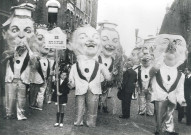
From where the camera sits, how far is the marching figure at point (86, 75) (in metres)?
10.1

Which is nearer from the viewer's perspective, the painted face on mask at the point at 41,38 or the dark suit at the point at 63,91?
the dark suit at the point at 63,91

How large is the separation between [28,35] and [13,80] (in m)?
1.22

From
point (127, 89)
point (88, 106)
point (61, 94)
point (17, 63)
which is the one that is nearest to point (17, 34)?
point (17, 63)

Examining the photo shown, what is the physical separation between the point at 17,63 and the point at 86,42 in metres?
1.87

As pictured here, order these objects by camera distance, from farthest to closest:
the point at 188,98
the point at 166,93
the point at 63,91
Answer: the point at 188,98
the point at 63,91
the point at 166,93

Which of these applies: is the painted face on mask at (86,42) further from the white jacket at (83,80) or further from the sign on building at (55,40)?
the sign on building at (55,40)

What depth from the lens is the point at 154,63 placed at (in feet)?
31.1

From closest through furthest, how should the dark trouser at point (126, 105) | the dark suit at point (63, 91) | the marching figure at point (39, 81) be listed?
the dark suit at point (63, 91), the dark trouser at point (126, 105), the marching figure at point (39, 81)

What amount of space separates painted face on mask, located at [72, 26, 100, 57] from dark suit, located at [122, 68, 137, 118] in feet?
7.65


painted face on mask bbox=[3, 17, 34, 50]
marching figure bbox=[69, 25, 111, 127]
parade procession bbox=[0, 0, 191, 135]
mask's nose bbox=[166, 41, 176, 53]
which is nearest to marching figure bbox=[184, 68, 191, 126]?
parade procession bbox=[0, 0, 191, 135]

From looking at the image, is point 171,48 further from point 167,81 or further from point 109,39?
point 109,39

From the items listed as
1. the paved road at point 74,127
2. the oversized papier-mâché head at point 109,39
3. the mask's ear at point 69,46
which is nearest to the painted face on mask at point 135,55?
the paved road at point 74,127

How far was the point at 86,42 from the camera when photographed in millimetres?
10172

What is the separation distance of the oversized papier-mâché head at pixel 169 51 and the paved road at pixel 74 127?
1.78 metres
